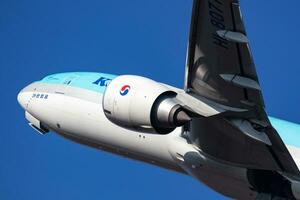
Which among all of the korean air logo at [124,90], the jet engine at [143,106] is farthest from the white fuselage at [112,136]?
the korean air logo at [124,90]

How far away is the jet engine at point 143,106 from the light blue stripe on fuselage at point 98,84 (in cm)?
490

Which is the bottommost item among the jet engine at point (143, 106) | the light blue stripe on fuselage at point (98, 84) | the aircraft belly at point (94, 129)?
the aircraft belly at point (94, 129)

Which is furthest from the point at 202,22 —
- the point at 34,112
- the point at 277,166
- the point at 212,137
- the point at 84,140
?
the point at 34,112

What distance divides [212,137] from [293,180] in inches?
115

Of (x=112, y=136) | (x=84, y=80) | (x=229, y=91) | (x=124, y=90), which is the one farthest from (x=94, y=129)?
(x=229, y=91)

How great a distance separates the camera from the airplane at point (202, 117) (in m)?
18.3

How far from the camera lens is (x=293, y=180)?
2230 cm

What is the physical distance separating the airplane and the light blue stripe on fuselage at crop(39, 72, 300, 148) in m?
0.03

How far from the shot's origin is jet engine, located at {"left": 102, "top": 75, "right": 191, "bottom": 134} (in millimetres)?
19844

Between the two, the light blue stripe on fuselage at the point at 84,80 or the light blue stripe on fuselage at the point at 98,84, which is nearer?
the light blue stripe on fuselage at the point at 98,84

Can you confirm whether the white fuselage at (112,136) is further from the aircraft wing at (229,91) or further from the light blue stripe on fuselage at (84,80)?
the aircraft wing at (229,91)

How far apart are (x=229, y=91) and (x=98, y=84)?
9.16 meters

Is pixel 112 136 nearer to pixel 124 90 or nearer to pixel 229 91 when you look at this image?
pixel 124 90

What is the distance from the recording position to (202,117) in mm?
20562
